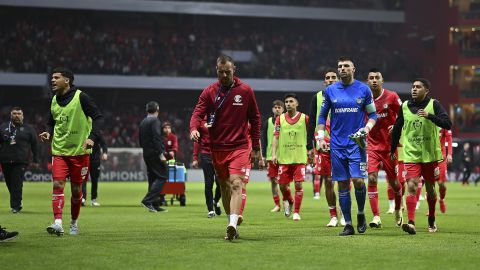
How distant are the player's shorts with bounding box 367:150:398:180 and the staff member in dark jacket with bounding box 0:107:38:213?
9.02 meters

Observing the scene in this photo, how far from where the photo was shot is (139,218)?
1919cm

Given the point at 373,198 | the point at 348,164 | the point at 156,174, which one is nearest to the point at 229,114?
the point at 348,164

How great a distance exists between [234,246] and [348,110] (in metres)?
3.32

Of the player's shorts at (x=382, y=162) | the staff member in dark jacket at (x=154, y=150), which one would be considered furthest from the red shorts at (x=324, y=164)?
the staff member in dark jacket at (x=154, y=150)

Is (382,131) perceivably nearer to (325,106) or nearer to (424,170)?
(424,170)

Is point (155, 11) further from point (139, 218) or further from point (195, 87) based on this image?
point (139, 218)

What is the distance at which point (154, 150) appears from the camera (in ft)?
76.4

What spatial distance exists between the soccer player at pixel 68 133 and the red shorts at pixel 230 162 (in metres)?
1.97

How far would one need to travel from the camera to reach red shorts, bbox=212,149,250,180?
13281 mm

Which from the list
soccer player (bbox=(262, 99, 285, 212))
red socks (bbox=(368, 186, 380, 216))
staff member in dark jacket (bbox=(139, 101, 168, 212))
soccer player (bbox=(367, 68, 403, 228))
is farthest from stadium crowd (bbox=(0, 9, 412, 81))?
red socks (bbox=(368, 186, 380, 216))

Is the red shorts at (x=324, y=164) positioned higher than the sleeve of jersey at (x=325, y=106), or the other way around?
the sleeve of jersey at (x=325, y=106)

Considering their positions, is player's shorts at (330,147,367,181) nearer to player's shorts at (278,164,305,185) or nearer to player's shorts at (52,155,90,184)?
player's shorts at (52,155,90,184)

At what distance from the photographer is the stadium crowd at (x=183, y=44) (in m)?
59.8

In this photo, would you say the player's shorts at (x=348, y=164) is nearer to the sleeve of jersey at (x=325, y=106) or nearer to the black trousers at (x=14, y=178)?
the sleeve of jersey at (x=325, y=106)
